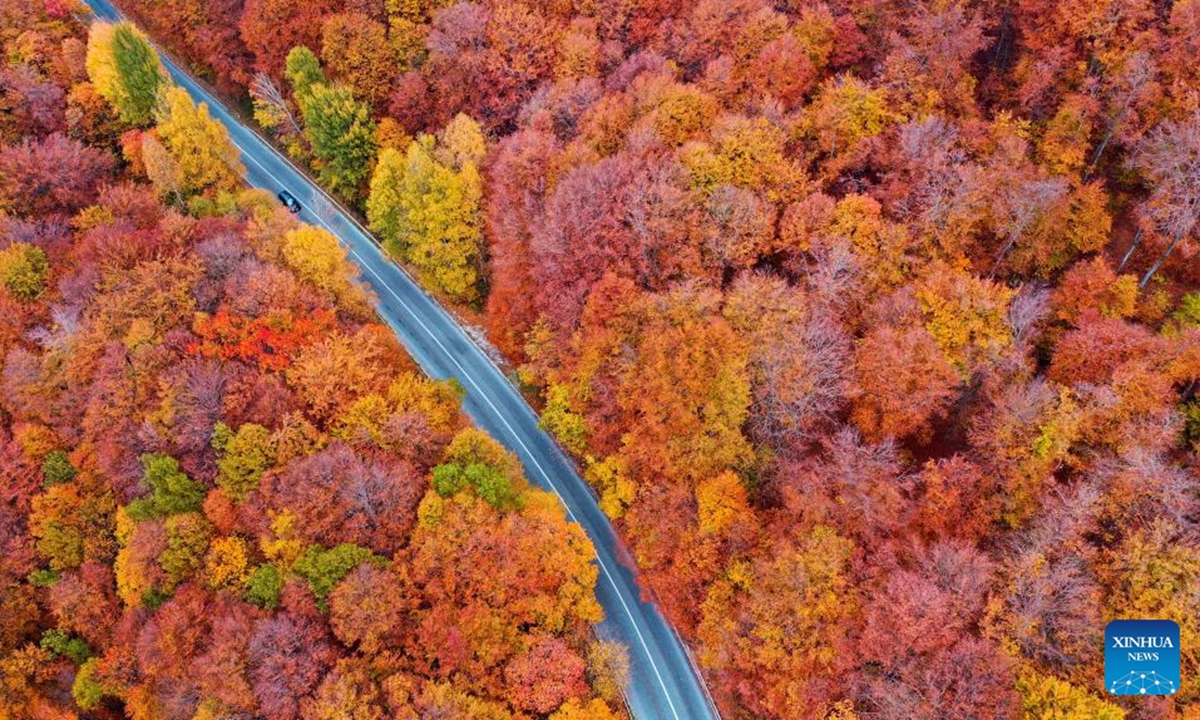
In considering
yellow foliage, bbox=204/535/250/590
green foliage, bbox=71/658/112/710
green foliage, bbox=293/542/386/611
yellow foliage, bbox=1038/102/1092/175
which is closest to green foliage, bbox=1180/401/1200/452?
yellow foliage, bbox=1038/102/1092/175

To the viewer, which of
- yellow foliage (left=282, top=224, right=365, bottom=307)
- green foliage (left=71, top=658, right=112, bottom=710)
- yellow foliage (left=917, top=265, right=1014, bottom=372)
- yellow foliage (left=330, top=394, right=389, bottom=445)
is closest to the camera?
green foliage (left=71, top=658, right=112, bottom=710)

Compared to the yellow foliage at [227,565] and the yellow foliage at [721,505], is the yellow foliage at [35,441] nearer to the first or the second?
the yellow foliage at [227,565]

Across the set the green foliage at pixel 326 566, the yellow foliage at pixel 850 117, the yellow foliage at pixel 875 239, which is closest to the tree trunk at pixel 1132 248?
the yellow foliage at pixel 875 239

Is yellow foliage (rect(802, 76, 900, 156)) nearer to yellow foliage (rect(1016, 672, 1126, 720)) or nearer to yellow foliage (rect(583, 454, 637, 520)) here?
yellow foliage (rect(583, 454, 637, 520))

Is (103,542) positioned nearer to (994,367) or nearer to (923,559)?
(923,559)

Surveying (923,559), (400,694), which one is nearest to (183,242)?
(400,694)
